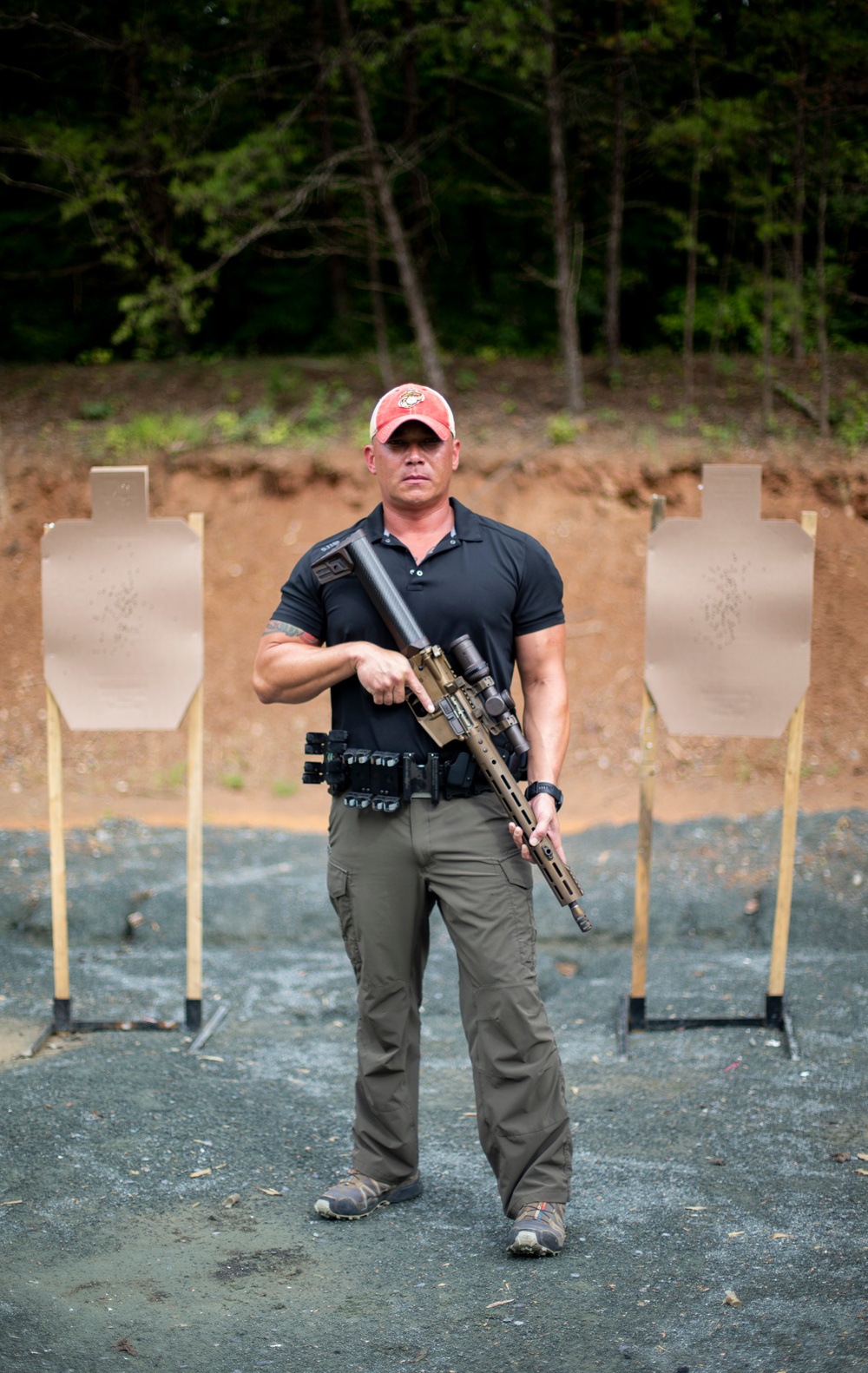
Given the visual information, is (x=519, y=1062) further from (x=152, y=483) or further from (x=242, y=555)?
(x=152, y=483)

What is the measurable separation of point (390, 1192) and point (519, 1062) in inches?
28.4

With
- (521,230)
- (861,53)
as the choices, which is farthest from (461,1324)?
(521,230)

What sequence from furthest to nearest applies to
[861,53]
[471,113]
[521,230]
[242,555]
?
[521,230] → [471,113] → [242,555] → [861,53]

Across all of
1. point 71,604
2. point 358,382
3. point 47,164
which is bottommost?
point 71,604

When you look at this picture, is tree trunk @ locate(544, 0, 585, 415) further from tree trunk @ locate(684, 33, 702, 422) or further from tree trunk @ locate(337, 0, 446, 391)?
tree trunk @ locate(337, 0, 446, 391)

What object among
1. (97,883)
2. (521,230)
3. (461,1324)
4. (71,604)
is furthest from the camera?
(521,230)

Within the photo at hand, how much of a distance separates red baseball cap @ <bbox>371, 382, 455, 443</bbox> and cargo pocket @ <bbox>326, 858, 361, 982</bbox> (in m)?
1.27

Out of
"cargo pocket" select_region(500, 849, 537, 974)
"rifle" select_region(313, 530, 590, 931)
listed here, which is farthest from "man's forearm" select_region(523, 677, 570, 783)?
"cargo pocket" select_region(500, 849, 537, 974)

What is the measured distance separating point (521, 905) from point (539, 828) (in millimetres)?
238

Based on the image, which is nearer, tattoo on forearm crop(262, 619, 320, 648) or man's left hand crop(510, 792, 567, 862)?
man's left hand crop(510, 792, 567, 862)

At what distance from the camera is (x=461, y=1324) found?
2.94 m

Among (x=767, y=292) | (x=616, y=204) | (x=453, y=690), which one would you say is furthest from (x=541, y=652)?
(x=616, y=204)

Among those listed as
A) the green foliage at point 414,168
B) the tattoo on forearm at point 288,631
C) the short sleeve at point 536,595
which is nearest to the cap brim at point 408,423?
the short sleeve at point 536,595

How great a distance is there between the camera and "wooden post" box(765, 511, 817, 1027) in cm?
496
